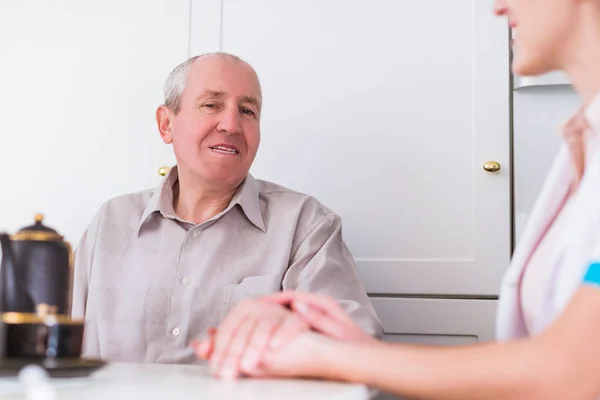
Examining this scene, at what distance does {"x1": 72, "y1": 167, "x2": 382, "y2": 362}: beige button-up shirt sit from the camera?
1741 mm

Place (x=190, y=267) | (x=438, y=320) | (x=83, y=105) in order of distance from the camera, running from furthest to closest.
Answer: (x=83, y=105) → (x=438, y=320) → (x=190, y=267)

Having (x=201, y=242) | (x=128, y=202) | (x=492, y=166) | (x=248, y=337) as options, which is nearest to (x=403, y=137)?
(x=492, y=166)

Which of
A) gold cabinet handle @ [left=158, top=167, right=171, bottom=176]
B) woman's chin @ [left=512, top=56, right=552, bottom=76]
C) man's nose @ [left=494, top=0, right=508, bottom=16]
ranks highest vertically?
man's nose @ [left=494, top=0, right=508, bottom=16]

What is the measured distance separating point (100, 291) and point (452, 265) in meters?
0.83

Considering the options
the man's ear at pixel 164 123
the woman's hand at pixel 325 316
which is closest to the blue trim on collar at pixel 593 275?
the woman's hand at pixel 325 316

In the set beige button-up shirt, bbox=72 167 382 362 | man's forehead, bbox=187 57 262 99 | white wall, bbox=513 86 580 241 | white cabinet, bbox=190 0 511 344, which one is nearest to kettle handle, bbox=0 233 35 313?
beige button-up shirt, bbox=72 167 382 362

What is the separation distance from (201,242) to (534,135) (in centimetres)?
83

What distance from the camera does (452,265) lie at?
1.93 metres

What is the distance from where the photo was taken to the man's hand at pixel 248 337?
95cm

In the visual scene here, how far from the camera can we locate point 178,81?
199cm

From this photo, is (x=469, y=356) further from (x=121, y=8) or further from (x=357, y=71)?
(x=121, y=8)

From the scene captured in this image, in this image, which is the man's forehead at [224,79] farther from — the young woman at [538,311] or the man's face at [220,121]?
the young woman at [538,311]

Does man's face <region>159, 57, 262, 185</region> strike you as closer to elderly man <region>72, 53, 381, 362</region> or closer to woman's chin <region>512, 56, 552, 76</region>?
elderly man <region>72, 53, 381, 362</region>

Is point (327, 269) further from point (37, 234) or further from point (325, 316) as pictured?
point (37, 234)
